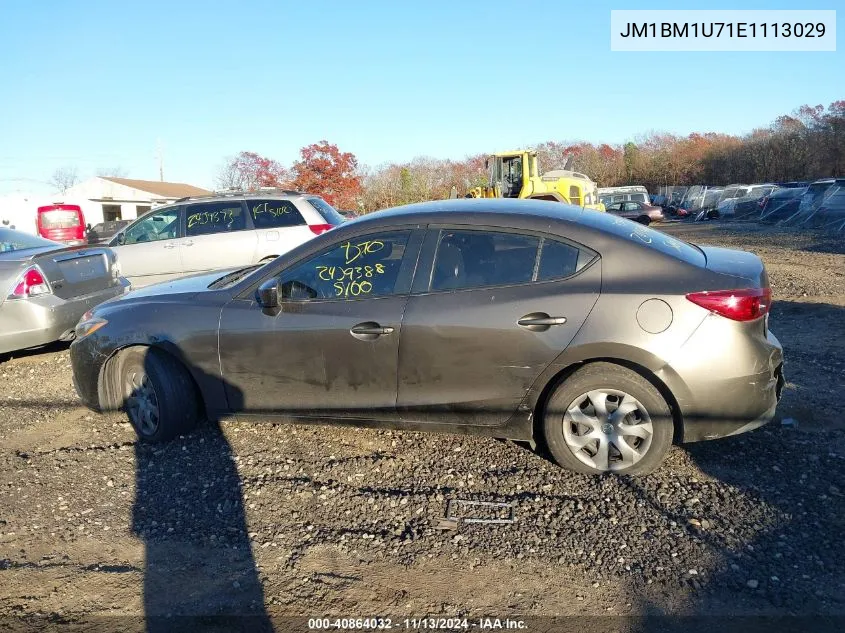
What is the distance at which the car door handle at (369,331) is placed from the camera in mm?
3941

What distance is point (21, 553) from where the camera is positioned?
3340 mm

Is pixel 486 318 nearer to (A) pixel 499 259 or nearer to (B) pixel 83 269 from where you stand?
(A) pixel 499 259

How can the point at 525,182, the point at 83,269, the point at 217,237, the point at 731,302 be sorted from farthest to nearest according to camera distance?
the point at 525,182, the point at 217,237, the point at 83,269, the point at 731,302

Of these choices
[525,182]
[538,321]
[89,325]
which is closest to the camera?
[538,321]

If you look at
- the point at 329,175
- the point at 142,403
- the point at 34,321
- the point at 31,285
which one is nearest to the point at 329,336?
the point at 142,403

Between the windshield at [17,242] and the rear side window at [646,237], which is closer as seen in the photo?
the rear side window at [646,237]

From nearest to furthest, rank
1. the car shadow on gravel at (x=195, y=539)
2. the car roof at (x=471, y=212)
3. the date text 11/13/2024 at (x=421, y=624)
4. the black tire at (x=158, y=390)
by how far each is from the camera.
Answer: the date text 11/13/2024 at (x=421, y=624) < the car shadow on gravel at (x=195, y=539) < the car roof at (x=471, y=212) < the black tire at (x=158, y=390)

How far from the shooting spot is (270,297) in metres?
4.14

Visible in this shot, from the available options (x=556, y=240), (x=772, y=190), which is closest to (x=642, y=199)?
(x=772, y=190)

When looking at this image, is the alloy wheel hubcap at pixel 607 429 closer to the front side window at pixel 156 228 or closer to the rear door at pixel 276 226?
the rear door at pixel 276 226

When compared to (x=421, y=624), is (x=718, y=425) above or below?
above

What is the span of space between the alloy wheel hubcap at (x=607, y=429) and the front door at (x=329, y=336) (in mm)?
1096

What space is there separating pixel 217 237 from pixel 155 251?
93cm

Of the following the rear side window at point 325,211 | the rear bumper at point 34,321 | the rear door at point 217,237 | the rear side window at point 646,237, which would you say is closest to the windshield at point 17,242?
the rear bumper at point 34,321
